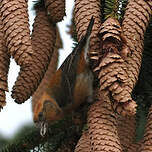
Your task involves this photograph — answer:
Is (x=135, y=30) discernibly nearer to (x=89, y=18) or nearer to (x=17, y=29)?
(x=89, y=18)

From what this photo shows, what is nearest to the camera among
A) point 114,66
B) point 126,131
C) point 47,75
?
point 114,66

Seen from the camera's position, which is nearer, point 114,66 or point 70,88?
point 114,66

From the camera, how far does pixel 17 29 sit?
3.87 feet

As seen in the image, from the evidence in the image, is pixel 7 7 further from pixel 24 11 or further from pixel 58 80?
pixel 58 80

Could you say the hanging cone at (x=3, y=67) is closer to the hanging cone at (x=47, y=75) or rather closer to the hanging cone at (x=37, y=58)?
the hanging cone at (x=37, y=58)

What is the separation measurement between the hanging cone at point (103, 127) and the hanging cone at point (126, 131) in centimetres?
17

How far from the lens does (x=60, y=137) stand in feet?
5.01

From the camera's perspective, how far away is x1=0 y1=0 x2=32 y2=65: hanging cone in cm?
113

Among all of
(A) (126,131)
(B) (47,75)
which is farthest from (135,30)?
(B) (47,75)

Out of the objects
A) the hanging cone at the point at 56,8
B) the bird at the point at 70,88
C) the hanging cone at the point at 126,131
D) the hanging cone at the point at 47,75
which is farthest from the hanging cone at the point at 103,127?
the hanging cone at the point at 47,75

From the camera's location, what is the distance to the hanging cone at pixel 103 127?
42.5 inches

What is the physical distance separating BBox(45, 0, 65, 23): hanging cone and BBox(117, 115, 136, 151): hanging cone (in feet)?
1.30

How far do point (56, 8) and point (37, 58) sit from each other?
0.18 metres

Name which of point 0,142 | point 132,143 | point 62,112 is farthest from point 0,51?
point 0,142
